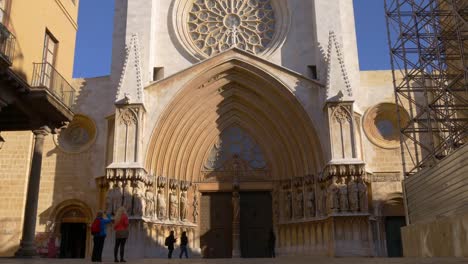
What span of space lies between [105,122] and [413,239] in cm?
1075

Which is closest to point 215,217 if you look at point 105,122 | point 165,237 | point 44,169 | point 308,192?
point 165,237

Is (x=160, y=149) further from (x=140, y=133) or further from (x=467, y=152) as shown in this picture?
(x=467, y=152)

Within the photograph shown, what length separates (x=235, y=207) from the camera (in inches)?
628

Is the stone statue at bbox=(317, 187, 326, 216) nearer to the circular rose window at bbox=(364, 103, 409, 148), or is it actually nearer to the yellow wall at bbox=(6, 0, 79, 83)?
the circular rose window at bbox=(364, 103, 409, 148)

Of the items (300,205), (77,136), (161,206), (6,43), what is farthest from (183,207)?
(6,43)

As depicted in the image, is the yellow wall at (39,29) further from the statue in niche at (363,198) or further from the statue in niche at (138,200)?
the statue in niche at (363,198)

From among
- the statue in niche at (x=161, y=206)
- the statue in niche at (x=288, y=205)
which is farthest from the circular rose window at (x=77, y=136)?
the statue in niche at (x=288, y=205)

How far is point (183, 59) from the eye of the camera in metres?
17.5

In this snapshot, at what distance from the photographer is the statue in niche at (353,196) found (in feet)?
45.2

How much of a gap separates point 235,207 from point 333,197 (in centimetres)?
348

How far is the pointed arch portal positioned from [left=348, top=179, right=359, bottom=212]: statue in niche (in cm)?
134

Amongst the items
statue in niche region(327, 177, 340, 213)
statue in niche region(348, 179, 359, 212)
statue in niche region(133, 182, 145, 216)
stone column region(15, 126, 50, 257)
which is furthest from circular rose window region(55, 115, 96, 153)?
statue in niche region(348, 179, 359, 212)

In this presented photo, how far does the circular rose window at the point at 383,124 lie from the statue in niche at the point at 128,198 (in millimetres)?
7959

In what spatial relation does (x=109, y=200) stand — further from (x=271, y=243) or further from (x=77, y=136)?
(x=271, y=243)
